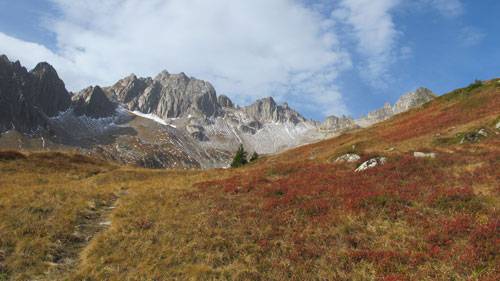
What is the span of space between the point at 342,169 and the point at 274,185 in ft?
19.7

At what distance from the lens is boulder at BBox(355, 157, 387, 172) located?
2801 cm

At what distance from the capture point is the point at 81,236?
729 inches

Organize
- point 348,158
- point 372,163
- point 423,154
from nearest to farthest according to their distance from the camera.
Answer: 1. point 372,163
2. point 423,154
3. point 348,158

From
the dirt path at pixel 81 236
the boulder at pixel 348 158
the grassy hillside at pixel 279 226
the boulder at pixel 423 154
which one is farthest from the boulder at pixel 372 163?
the dirt path at pixel 81 236

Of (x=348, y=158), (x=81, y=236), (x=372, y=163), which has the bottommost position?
(x=81, y=236)

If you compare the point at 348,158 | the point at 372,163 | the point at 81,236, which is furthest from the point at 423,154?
the point at 81,236

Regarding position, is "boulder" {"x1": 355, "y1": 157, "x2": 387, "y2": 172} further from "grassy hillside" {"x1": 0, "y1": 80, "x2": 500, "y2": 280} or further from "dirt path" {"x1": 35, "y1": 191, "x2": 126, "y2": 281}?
"dirt path" {"x1": 35, "y1": 191, "x2": 126, "y2": 281}

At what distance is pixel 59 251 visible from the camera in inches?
653

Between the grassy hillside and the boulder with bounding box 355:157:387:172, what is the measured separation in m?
0.52

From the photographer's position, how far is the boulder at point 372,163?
2801cm

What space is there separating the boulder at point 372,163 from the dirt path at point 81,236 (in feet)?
55.4

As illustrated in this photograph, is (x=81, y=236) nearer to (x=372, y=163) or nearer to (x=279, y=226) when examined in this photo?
(x=279, y=226)

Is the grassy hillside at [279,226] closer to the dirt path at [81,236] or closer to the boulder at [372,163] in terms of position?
the dirt path at [81,236]

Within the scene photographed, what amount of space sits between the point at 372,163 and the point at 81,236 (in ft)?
64.5
